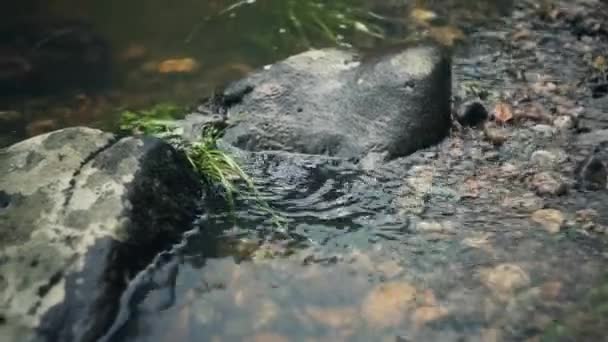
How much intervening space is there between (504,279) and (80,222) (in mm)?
1977

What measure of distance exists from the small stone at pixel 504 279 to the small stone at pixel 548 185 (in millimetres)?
613

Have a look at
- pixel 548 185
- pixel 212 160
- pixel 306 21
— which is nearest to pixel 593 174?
pixel 548 185

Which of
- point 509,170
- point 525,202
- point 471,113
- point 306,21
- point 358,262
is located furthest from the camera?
point 306,21

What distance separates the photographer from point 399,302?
2996 mm

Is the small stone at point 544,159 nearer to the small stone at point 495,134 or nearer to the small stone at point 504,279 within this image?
the small stone at point 495,134

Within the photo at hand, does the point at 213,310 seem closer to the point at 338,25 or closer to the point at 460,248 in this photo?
the point at 460,248

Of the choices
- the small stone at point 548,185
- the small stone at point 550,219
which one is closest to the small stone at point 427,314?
the small stone at point 550,219

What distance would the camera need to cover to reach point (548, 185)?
356cm

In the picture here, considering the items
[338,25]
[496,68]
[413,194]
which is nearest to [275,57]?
[338,25]

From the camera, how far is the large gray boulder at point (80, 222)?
266cm

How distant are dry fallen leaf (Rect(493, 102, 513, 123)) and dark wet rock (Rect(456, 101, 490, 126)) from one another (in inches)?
3.7

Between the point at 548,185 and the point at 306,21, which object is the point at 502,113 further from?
the point at 306,21

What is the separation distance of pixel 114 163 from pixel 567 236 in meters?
2.31

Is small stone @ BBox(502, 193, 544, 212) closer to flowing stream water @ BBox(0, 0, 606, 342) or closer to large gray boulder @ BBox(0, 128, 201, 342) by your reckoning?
flowing stream water @ BBox(0, 0, 606, 342)
